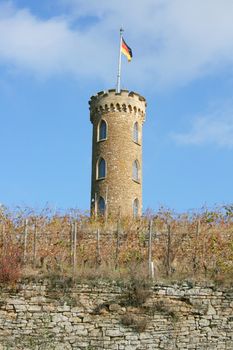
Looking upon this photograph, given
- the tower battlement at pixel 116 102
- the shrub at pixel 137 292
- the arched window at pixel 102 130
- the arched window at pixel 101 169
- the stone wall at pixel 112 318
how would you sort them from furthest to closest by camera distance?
the tower battlement at pixel 116 102, the arched window at pixel 102 130, the arched window at pixel 101 169, the shrub at pixel 137 292, the stone wall at pixel 112 318

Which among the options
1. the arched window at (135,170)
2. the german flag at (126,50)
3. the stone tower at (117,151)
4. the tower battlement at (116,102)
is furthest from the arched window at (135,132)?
the german flag at (126,50)

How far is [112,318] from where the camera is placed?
592 inches

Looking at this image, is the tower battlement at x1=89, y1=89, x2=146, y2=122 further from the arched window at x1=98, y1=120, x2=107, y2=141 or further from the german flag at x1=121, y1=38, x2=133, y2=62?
the german flag at x1=121, y1=38, x2=133, y2=62

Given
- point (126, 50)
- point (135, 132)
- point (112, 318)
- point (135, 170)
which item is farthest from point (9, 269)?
point (126, 50)

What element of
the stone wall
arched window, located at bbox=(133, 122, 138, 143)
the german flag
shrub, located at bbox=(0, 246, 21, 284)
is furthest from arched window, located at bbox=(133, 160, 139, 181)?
shrub, located at bbox=(0, 246, 21, 284)

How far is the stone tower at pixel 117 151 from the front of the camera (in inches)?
1281

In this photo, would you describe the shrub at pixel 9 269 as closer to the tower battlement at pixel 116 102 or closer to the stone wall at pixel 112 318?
the stone wall at pixel 112 318

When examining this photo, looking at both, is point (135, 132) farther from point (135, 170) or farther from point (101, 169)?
point (101, 169)

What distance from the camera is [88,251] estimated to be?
1914cm

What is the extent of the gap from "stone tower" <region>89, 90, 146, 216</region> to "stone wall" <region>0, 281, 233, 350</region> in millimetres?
15905

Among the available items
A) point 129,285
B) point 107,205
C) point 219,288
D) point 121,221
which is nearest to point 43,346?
point 129,285

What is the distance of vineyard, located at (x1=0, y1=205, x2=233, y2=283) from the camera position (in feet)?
52.7

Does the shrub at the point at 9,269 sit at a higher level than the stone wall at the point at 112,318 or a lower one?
higher

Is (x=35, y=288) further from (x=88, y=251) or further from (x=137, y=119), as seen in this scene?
(x=137, y=119)
